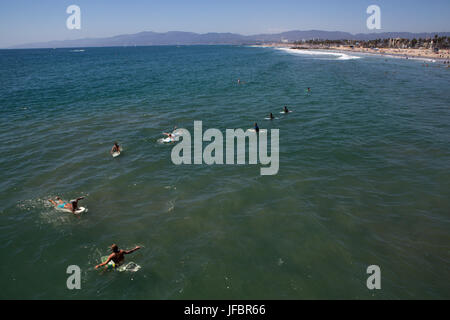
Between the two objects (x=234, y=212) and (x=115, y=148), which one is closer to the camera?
(x=234, y=212)

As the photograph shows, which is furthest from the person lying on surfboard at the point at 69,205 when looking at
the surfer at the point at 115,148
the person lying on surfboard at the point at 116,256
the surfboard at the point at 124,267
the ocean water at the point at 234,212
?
the surfer at the point at 115,148

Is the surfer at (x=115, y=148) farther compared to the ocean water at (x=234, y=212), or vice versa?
the surfer at (x=115, y=148)

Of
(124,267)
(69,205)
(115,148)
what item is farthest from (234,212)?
(115,148)

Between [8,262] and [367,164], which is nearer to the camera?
[8,262]

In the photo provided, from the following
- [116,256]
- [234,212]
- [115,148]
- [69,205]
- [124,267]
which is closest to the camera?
[116,256]

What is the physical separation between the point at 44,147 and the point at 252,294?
2511 centimetres

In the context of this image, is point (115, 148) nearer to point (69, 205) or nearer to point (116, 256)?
point (69, 205)

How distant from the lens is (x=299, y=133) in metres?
27.4

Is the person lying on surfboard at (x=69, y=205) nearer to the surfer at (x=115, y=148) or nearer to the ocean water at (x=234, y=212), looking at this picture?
the ocean water at (x=234, y=212)

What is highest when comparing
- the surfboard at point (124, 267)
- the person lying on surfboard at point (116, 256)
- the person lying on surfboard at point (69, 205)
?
the person lying on surfboard at point (69, 205)

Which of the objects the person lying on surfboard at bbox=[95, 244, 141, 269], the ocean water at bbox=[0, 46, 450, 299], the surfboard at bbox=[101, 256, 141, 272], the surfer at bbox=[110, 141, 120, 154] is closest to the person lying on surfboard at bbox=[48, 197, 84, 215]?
the ocean water at bbox=[0, 46, 450, 299]

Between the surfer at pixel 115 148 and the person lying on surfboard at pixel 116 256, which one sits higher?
the surfer at pixel 115 148

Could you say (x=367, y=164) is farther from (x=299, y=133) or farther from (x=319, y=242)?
(x=319, y=242)
